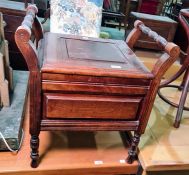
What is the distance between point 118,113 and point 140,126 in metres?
0.10

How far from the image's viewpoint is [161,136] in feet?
3.46

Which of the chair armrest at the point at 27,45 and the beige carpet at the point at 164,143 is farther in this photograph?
the beige carpet at the point at 164,143

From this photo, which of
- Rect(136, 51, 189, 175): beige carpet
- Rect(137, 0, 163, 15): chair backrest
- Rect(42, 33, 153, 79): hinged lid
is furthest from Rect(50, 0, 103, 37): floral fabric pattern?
Rect(137, 0, 163, 15): chair backrest

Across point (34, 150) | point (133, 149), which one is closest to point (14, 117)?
point (34, 150)

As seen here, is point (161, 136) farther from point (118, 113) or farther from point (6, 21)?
point (6, 21)

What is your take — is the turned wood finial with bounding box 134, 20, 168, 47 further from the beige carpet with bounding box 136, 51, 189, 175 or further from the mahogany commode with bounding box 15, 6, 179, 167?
the beige carpet with bounding box 136, 51, 189, 175

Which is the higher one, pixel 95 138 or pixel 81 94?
pixel 81 94

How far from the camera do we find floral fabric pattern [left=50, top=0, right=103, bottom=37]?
4.23ft

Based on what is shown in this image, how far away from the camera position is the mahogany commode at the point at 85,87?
2.19ft

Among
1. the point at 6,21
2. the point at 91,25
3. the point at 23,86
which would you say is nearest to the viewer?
the point at 23,86

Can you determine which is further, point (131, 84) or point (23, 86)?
point (23, 86)

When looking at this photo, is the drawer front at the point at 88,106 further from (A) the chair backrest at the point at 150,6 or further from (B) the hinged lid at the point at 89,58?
(A) the chair backrest at the point at 150,6

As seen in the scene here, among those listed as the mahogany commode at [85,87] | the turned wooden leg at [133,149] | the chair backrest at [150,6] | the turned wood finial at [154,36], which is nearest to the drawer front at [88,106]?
the mahogany commode at [85,87]

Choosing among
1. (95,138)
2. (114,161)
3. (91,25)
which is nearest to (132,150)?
(114,161)
